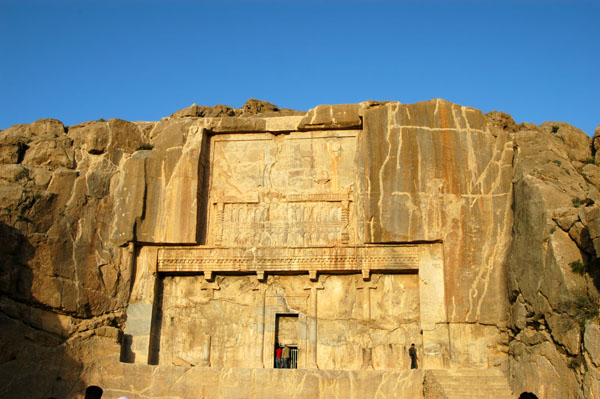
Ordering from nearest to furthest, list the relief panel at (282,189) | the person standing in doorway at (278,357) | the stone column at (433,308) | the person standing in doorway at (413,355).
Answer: the stone column at (433,308), the person standing in doorway at (413,355), the person standing in doorway at (278,357), the relief panel at (282,189)

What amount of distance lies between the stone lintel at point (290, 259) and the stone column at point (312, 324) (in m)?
0.34

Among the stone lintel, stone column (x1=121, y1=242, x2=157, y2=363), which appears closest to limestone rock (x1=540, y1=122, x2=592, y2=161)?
the stone lintel

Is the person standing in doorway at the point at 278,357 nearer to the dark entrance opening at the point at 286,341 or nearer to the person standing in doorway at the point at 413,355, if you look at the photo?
the dark entrance opening at the point at 286,341

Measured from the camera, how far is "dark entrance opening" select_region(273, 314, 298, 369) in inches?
742

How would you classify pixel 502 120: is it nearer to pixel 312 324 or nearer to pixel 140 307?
pixel 312 324

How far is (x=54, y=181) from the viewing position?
19.3m

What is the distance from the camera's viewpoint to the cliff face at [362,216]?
1680 centimetres

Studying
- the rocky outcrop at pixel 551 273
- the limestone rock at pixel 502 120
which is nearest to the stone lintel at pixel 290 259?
the rocky outcrop at pixel 551 273

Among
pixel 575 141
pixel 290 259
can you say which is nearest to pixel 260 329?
pixel 290 259

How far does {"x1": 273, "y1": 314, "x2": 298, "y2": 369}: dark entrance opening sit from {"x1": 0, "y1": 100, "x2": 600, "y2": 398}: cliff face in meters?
2.90

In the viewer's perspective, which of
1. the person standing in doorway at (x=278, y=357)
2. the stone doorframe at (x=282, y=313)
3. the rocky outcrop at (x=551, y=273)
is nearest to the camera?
the rocky outcrop at (x=551, y=273)

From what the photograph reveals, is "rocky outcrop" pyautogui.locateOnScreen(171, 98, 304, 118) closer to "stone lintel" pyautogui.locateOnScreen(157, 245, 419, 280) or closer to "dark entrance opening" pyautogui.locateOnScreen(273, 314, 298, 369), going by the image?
"stone lintel" pyautogui.locateOnScreen(157, 245, 419, 280)

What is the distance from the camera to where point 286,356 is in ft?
62.0

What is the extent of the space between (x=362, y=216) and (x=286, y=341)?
384cm
